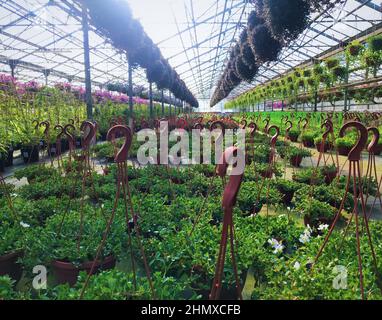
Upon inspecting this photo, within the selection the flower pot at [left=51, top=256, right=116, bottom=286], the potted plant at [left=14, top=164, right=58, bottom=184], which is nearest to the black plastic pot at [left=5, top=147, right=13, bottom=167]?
the potted plant at [left=14, top=164, right=58, bottom=184]

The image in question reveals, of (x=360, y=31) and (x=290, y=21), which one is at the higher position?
(x=360, y=31)

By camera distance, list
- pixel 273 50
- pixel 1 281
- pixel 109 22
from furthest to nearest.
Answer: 1. pixel 273 50
2. pixel 109 22
3. pixel 1 281

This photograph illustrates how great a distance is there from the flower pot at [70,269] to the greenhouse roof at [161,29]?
4856 mm

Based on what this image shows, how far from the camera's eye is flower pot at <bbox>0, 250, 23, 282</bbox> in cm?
200

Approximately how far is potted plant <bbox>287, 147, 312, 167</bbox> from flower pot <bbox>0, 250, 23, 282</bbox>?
4.91 metres

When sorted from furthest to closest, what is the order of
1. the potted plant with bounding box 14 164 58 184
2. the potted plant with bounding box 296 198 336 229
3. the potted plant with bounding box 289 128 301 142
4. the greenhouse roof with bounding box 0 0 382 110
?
the potted plant with bounding box 289 128 301 142, the greenhouse roof with bounding box 0 0 382 110, the potted plant with bounding box 14 164 58 184, the potted plant with bounding box 296 198 336 229

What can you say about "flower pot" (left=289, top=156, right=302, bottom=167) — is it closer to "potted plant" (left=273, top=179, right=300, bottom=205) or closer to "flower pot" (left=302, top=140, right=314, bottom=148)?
"potted plant" (left=273, top=179, right=300, bottom=205)

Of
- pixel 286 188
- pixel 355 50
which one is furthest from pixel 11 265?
pixel 355 50

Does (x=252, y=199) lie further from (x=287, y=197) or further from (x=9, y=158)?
(x=9, y=158)

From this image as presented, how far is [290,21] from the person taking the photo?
4.12 metres

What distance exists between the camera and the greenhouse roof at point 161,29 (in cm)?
967

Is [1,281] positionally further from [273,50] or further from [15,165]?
[15,165]
